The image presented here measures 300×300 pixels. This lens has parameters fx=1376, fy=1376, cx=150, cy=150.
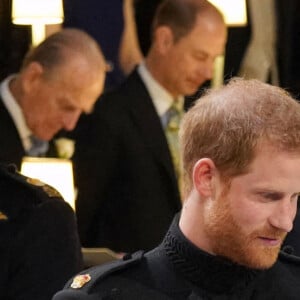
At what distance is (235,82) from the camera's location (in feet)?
7.13

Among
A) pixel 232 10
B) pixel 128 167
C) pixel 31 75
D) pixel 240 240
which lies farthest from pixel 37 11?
pixel 240 240

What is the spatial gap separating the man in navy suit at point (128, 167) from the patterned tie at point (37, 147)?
0.11 m

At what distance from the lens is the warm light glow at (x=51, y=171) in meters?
3.61

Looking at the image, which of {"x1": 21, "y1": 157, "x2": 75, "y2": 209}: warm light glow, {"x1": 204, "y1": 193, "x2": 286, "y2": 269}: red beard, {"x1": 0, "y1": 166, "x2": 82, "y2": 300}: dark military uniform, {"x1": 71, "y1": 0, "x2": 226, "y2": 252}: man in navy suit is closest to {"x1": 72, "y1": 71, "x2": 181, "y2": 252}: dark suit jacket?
{"x1": 71, "y1": 0, "x2": 226, "y2": 252}: man in navy suit

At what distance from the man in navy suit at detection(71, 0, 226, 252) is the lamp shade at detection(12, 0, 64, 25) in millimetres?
303

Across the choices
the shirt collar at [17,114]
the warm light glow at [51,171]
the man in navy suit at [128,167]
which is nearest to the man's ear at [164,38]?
the man in navy suit at [128,167]

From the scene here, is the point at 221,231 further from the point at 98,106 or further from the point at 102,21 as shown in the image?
the point at 102,21

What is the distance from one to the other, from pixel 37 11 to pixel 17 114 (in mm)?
429

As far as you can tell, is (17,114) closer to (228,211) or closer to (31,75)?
(31,75)

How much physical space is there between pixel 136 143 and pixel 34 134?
37 cm

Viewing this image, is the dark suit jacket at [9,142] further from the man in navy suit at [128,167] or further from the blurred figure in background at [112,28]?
the blurred figure in background at [112,28]

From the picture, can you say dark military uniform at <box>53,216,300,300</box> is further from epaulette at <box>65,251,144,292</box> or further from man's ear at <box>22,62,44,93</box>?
man's ear at <box>22,62,44,93</box>

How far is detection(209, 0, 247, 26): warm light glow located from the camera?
453 centimetres

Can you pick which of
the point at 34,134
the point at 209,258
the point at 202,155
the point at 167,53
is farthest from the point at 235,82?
the point at 167,53
